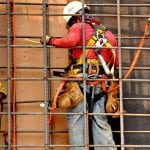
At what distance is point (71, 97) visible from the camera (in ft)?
24.1

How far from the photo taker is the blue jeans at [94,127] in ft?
24.3

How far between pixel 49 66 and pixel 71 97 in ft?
2.40

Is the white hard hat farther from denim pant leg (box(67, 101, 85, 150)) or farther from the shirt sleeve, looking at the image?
denim pant leg (box(67, 101, 85, 150))

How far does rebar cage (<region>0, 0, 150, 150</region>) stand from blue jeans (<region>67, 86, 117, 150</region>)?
0.76 ft

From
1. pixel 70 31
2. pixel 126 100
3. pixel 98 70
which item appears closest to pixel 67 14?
pixel 70 31

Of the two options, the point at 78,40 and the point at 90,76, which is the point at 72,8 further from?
the point at 90,76

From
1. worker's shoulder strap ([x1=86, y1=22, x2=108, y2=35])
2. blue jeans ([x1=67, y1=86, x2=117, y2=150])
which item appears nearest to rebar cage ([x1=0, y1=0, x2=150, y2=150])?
worker's shoulder strap ([x1=86, y1=22, x2=108, y2=35])

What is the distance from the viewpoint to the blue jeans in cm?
741

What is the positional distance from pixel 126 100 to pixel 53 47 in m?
1.05

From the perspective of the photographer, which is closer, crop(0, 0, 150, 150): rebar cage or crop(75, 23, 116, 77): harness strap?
crop(75, 23, 116, 77): harness strap

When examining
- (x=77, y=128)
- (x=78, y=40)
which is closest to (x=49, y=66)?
(x=78, y=40)

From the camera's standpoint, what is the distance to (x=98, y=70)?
746 cm

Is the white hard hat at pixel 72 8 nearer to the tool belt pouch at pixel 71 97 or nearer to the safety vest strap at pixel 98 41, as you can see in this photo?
the safety vest strap at pixel 98 41

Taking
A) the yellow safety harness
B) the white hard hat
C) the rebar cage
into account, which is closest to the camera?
the yellow safety harness
